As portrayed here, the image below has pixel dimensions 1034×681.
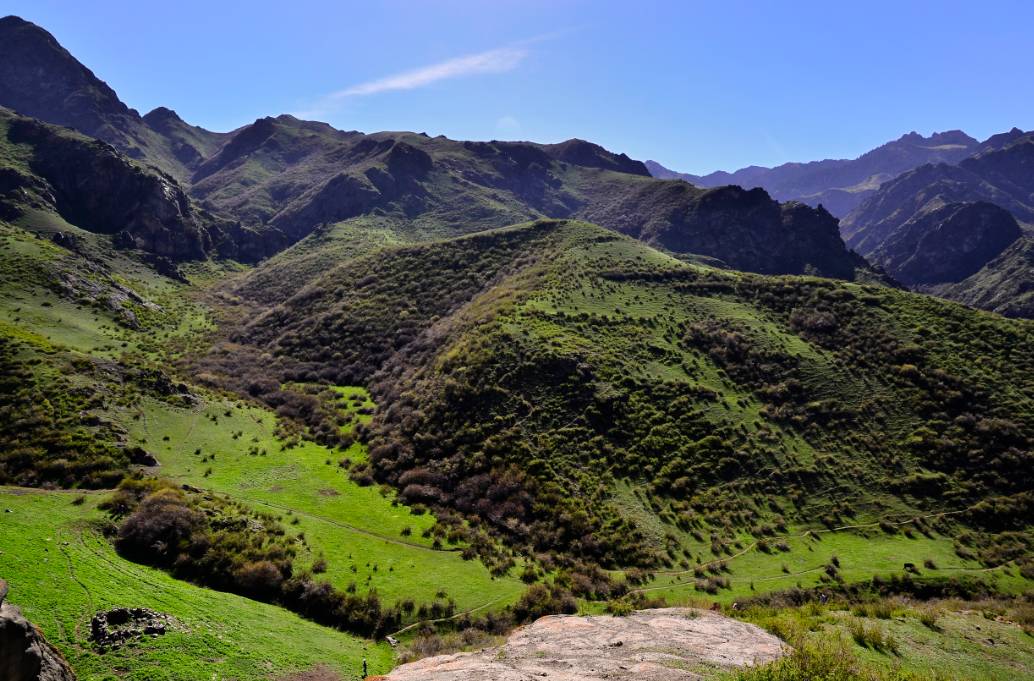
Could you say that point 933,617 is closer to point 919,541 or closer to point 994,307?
point 919,541

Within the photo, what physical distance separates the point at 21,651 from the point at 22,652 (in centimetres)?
6

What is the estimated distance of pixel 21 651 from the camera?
1134cm

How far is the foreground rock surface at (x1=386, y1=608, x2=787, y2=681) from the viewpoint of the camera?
51.2 ft

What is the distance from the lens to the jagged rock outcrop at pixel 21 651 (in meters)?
10.8

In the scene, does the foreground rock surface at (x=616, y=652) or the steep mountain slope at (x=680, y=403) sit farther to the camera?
the steep mountain slope at (x=680, y=403)

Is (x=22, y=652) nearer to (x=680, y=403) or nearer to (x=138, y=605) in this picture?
(x=138, y=605)

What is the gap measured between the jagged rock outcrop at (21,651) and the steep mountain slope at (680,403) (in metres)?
24.4

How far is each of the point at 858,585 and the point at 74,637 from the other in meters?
37.2

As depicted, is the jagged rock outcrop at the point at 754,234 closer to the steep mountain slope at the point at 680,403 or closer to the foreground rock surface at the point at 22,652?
the steep mountain slope at the point at 680,403

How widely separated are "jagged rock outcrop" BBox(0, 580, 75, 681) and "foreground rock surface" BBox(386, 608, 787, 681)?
10.1m

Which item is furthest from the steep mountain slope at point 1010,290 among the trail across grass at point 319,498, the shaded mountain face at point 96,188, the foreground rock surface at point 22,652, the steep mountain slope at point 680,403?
the shaded mountain face at point 96,188

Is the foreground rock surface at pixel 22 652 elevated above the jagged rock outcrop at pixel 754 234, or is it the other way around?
the jagged rock outcrop at pixel 754 234

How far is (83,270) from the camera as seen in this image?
258ft

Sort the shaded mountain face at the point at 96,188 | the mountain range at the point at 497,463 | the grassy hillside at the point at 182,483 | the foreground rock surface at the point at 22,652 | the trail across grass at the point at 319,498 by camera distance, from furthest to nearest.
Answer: the shaded mountain face at the point at 96,188 → the trail across grass at the point at 319,498 → the mountain range at the point at 497,463 → the grassy hillside at the point at 182,483 → the foreground rock surface at the point at 22,652
